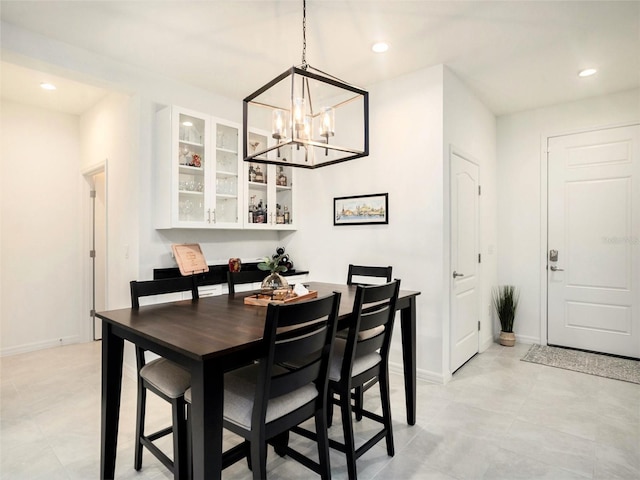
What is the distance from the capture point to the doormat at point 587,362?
3.31 meters

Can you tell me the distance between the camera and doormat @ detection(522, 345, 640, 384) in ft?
10.9

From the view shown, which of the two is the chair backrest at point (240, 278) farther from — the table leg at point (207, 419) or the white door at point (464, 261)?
the white door at point (464, 261)

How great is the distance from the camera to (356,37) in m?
2.69

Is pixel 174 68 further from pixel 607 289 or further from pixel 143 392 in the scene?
pixel 607 289

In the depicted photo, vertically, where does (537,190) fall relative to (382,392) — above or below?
above

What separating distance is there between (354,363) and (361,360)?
0.22ft

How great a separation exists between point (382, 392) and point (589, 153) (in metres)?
3.57

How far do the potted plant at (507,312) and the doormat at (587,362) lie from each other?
0.79ft

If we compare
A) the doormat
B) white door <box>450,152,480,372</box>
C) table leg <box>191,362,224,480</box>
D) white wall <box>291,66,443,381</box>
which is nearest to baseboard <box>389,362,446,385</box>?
white wall <box>291,66,443,381</box>

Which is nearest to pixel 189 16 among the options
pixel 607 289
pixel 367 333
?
pixel 367 333

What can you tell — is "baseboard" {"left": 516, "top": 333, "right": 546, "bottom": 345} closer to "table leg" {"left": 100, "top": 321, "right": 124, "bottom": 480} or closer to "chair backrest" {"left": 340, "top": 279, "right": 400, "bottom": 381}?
"chair backrest" {"left": 340, "top": 279, "right": 400, "bottom": 381}

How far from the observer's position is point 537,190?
166 inches

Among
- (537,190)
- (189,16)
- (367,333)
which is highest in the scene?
(189,16)

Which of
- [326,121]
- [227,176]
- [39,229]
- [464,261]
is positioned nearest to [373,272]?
[464,261]
